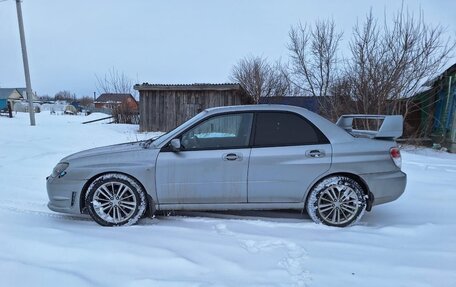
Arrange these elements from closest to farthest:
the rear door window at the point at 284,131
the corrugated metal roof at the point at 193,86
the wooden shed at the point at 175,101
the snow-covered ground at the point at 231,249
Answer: the snow-covered ground at the point at 231,249 < the rear door window at the point at 284,131 < the corrugated metal roof at the point at 193,86 < the wooden shed at the point at 175,101

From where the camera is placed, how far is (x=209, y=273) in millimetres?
2697

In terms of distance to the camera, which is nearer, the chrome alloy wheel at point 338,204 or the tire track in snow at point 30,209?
the chrome alloy wheel at point 338,204

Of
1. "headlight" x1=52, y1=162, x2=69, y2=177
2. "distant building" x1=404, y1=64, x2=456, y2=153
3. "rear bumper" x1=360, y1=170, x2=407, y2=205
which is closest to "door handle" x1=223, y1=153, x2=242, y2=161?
"rear bumper" x1=360, y1=170, x2=407, y2=205

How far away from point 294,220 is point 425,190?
2.83m

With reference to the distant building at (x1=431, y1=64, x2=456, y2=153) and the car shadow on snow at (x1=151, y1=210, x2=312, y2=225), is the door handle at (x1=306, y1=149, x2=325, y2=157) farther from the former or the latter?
the distant building at (x1=431, y1=64, x2=456, y2=153)

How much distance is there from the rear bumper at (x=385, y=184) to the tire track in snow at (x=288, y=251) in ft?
4.38

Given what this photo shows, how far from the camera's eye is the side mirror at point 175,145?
151 inches

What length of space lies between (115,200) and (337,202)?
8.71 feet

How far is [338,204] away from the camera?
391 cm

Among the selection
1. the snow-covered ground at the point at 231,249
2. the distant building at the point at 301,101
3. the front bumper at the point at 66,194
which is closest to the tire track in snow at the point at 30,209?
the snow-covered ground at the point at 231,249

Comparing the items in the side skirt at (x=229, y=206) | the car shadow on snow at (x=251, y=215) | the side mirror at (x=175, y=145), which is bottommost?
the car shadow on snow at (x=251, y=215)

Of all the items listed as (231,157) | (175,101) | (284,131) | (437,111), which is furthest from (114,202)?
(437,111)

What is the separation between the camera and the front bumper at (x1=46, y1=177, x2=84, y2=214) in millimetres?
3857

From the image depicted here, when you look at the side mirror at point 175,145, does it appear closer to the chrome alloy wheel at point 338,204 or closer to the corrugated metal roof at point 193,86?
the chrome alloy wheel at point 338,204
